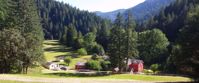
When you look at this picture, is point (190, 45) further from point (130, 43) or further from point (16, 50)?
point (16, 50)

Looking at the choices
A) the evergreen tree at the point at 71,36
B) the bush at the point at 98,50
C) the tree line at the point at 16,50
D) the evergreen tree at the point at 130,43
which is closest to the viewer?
the tree line at the point at 16,50

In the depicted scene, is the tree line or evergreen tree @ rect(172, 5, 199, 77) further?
the tree line

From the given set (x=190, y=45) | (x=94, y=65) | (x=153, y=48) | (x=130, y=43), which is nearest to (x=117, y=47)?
(x=130, y=43)

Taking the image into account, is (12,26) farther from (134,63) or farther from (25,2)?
(134,63)

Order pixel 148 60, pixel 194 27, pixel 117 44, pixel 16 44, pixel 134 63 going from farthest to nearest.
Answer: pixel 148 60, pixel 134 63, pixel 117 44, pixel 16 44, pixel 194 27

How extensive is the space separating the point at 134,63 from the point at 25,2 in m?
35.5

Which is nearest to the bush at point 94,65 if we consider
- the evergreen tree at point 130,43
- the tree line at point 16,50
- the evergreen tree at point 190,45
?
the evergreen tree at point 130,43

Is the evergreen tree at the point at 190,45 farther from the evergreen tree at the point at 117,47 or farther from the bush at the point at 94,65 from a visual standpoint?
the bush at the point at 94,65

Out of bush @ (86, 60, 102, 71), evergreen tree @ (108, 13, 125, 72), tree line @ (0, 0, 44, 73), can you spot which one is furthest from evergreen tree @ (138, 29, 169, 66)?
tree line @ (0, 0, 44, 73)

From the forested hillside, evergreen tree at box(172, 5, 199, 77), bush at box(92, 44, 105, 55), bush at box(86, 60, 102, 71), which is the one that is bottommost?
bush at box(86, 60, 102, 71)

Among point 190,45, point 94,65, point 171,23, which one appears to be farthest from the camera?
point 171,23

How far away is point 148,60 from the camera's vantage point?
123812 mm

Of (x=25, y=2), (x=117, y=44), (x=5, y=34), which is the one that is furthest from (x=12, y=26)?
(x=117, y=44)

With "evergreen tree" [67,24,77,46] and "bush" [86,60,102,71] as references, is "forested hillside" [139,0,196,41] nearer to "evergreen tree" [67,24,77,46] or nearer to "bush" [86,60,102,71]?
"evergreen tree" [67,24,77,46]
